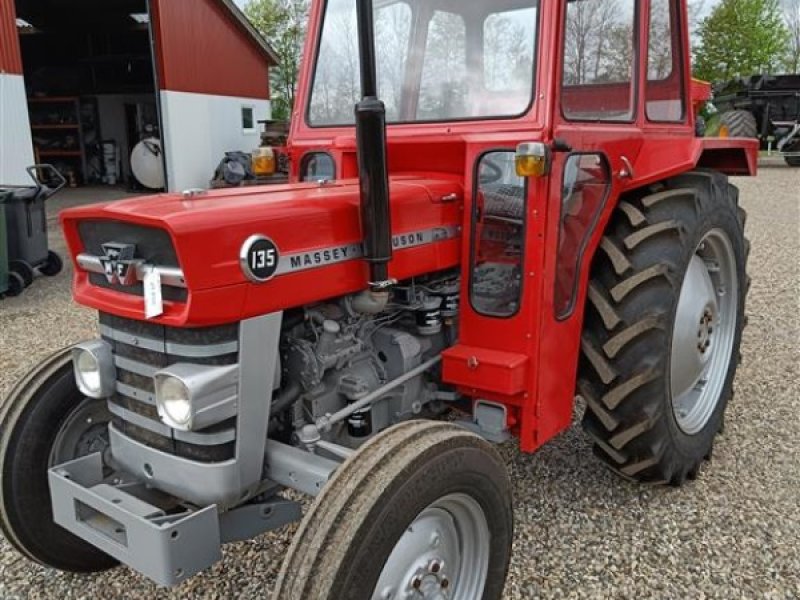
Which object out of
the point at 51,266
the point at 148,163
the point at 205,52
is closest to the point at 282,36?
the point at 148,163

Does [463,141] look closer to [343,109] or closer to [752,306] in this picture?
[343,109]

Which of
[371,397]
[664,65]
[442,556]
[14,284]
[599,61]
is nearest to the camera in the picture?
[442,556]

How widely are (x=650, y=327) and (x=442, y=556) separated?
117cm

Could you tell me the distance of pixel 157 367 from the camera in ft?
6.72

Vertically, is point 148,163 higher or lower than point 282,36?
lower

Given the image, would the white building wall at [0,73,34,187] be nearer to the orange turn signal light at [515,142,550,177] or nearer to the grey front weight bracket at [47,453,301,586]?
the grey front weight bracket at [47,453,301,586]

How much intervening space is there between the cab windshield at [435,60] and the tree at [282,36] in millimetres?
16457

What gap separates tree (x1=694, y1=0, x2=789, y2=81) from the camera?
2645cm

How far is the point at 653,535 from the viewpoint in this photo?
2.85m

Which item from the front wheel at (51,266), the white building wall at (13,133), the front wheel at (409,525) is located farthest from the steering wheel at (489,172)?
the white building wall at (13,133)

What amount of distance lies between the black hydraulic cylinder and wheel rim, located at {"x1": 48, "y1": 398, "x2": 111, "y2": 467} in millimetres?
1214

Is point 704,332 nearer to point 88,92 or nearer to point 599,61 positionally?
point 599,61

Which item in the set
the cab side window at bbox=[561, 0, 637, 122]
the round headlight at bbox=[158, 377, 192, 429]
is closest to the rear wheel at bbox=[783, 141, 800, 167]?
the cab side window at bbox=[561, 0, 637, 122]

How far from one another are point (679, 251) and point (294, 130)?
1677 mm
